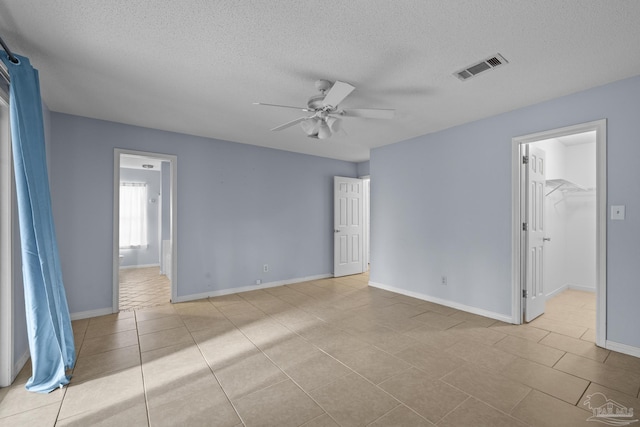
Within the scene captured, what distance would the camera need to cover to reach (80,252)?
3.65m

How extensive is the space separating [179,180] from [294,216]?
2.13m

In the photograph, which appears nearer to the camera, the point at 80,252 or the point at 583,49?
the point at 583,49

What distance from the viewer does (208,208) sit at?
4.61 meters

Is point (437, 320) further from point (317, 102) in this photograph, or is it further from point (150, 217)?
point (150, 217)

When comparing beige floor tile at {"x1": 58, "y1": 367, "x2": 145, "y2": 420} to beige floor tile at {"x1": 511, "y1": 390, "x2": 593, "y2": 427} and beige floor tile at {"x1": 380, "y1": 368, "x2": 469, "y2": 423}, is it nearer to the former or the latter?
beige floor tile at {"x1": 380, "y1": 368, "x2": 469, "y2": 423}

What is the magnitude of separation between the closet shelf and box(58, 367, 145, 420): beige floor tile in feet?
17.4

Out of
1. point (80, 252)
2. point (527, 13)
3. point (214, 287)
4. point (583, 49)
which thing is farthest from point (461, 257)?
point (80, 252)

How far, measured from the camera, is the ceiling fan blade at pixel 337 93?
219cm

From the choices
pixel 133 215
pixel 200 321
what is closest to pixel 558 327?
pixel 200 321

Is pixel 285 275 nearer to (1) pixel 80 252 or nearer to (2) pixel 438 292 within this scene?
(2) pixel 438 292

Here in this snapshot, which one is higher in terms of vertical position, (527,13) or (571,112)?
(527,13)

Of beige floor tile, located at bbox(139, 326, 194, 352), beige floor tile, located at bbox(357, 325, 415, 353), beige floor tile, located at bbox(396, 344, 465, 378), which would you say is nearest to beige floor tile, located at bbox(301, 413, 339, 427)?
beige floor tile, located at bbox(396, 344, 465, 378)

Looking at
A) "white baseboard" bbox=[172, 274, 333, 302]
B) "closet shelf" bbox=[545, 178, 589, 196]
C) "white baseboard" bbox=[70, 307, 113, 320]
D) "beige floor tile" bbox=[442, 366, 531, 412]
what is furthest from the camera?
"white baseboard" bbox=[172, 274, 333, 302]

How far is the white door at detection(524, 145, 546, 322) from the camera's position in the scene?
3461 mm
